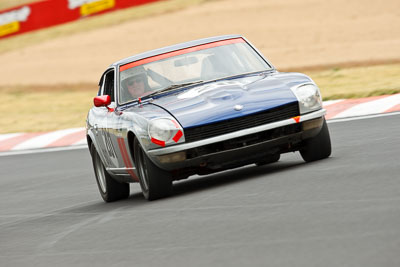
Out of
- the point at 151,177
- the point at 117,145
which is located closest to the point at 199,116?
the point at 151,177

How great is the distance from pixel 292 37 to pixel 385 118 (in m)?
14.2

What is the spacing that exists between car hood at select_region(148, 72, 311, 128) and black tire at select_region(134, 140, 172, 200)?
0.44 metres

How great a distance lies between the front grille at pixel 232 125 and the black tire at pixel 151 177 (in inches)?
15.9

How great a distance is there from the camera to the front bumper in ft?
25.2

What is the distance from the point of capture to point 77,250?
612 centimetres

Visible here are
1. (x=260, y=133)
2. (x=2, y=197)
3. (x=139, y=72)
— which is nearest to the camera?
(x=260, y=133)

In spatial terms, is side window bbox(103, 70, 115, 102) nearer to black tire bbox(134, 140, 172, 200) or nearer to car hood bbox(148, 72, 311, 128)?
car hood bbox(148, 72, 311, 128)

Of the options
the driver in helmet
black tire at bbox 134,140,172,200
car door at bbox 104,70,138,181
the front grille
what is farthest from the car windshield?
the front grille

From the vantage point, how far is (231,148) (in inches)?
304

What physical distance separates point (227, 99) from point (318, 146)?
3.42 ft

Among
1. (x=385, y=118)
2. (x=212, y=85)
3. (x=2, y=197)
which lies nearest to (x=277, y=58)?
(x=385, y=118)

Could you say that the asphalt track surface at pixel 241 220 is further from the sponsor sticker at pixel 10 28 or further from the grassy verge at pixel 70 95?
the sponsor sticker at pixel 10 28

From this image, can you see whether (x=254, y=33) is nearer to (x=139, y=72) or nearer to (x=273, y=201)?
(x=139, y=72)

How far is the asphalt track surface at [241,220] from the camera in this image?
499 centimetres
